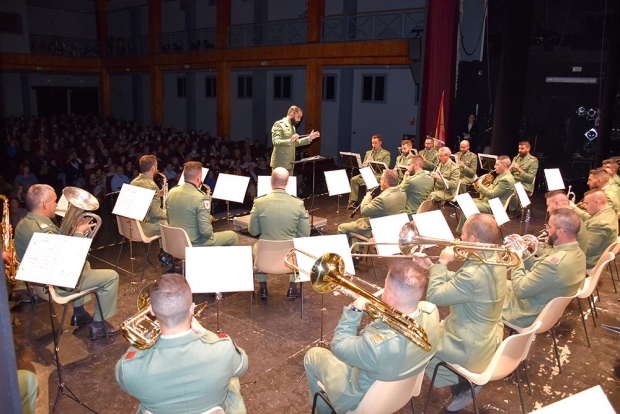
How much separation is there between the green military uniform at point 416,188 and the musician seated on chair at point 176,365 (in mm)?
5219

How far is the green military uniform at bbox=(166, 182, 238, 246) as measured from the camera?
5.55 meters

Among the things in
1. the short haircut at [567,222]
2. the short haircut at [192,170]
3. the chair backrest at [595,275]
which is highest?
the short haircut at [192,170]

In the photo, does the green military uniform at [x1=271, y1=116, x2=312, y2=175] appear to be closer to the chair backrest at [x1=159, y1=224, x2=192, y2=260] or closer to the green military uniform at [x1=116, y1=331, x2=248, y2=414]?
the chair backrest at [x1=159, y1=224, x2=192, y2=260]

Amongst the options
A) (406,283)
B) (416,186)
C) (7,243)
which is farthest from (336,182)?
(406,283)

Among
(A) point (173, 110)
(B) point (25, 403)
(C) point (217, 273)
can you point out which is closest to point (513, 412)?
(C) point (217, 273)

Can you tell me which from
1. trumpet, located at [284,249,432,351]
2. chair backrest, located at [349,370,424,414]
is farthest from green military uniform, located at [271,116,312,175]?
chair backrest, located at [349,370,424,414]

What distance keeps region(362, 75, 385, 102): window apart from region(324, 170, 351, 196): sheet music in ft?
31.7

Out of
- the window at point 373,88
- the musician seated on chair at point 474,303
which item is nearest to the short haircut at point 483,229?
the musician seated on chair at point 474,303

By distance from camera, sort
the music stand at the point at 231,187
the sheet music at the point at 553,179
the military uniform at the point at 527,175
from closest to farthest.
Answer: the music stand at the point at 231,187 < the sheet music at the point at 553,179 < the military uniform at the point at 527,175

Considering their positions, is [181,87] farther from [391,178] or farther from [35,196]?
[35,196]

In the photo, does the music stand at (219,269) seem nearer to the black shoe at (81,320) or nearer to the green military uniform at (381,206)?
the black shoe at (81,320)

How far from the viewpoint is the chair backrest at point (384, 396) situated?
2791mm

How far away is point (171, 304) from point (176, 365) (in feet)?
1.01

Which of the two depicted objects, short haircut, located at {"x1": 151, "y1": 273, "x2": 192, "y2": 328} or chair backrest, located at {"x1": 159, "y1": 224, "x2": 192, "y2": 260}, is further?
chair backrest, located at {"x1": 159, "y1": 224, "x2": 192, "y2": 260}
